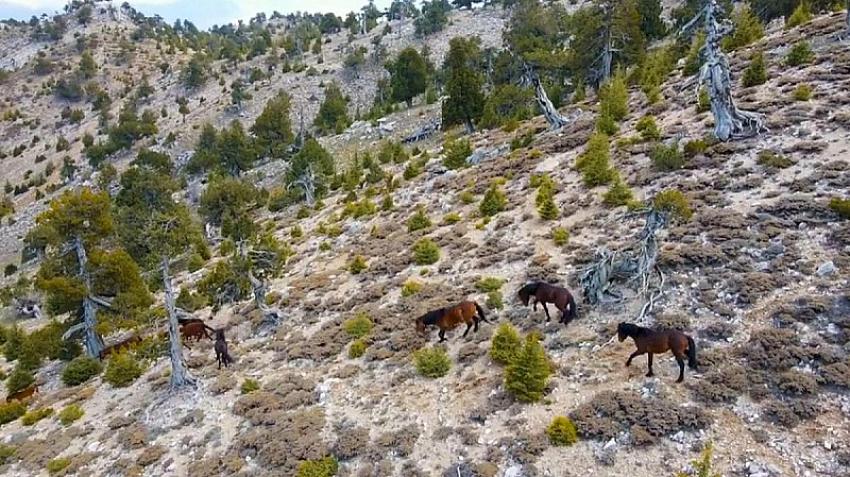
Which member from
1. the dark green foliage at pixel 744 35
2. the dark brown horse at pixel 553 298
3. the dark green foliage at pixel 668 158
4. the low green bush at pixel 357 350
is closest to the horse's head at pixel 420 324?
the low green bush at pixel 357 350

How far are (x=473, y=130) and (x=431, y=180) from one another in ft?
45.2

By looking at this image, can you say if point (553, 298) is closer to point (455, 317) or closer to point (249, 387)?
point (455, 317)

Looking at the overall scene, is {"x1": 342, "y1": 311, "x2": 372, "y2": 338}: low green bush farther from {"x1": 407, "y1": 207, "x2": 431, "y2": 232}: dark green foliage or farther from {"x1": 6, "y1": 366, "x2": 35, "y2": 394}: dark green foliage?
{"x1": 6, "y1": 366, "x2": 35, "y2": 394}: dark green foliage

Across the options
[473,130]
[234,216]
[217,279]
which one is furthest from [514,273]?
[473,130]

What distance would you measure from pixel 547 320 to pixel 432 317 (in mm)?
3515

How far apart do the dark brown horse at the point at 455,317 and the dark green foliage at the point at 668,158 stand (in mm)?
11771

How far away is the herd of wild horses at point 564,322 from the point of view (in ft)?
40.3

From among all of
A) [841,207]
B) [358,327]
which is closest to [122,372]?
[358,327]

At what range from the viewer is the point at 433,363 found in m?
15.5

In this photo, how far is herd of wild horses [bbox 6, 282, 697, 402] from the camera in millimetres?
12312

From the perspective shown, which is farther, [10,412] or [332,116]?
[332,116]

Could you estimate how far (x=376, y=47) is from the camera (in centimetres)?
8431

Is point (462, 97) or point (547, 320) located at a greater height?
point (462, 97)

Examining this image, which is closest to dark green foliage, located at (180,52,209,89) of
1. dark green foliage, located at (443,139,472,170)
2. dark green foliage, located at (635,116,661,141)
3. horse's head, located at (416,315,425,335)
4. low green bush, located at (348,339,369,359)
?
dark green foliage, located at (443,139,472,170)
